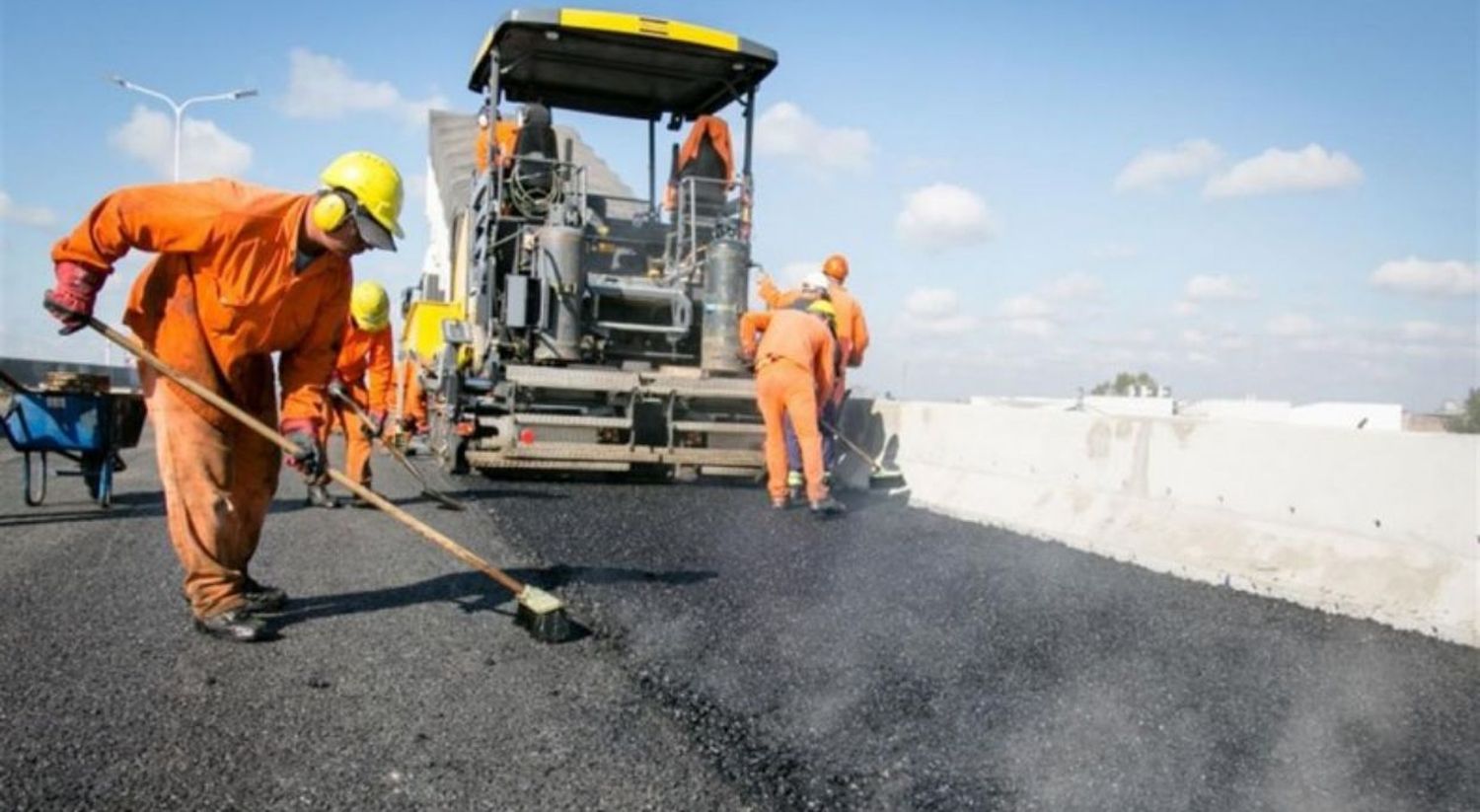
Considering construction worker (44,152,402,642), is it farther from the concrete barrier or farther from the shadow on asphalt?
the concrete barrier

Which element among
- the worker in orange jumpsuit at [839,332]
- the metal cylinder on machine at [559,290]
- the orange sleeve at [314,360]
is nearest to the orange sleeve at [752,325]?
the worker in orange jumpsuit at [839,332]

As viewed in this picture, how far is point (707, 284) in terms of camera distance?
779 cm

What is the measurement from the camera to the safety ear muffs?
3.52 m

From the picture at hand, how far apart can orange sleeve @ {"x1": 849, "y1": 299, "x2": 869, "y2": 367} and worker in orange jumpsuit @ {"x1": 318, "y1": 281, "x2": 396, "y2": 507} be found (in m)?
3.22

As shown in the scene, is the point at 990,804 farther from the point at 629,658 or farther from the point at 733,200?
the point at 733,200

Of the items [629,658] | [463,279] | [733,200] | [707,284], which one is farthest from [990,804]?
[463,279]

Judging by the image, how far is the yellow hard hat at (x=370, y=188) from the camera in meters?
3.65

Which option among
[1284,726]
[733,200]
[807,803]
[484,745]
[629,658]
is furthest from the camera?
[733,200]

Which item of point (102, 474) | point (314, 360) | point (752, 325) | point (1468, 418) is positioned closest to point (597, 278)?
point (752, 325)

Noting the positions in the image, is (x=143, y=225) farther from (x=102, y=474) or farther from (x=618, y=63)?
(x=618, y=63)

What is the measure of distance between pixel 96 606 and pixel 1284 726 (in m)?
3.76

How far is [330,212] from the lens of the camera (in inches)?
139

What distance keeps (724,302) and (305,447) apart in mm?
4253

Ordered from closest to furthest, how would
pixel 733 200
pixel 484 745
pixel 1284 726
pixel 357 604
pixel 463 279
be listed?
pixel 484 745 < pixel 1284 726 < pixel 357 604 < pixel 733 200 < pixel 463 279
